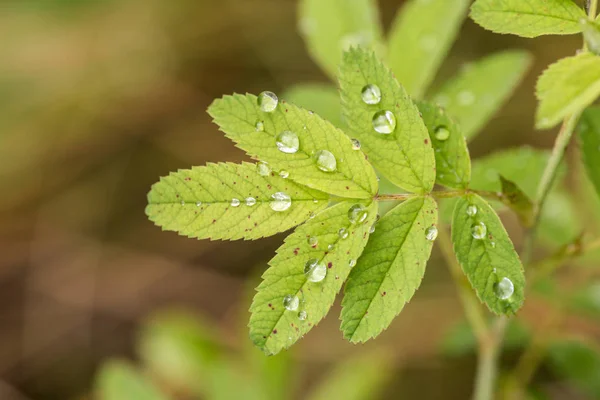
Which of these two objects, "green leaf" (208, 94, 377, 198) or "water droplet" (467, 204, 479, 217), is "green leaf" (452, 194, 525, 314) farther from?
"green leaf" (208, 94, 377, 198)

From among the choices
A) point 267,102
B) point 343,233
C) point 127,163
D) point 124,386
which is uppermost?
point 267,102

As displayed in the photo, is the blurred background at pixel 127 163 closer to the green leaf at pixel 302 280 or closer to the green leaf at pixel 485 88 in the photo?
the green leaf at pixel 485 88

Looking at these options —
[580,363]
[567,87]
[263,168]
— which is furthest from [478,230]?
[580,363]

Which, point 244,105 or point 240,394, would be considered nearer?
point 244,105

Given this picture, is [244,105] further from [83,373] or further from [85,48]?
[85,48]

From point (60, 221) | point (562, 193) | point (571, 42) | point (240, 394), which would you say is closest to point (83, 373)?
point (60, 221)

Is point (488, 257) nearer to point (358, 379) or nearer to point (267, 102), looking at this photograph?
point (267, 102)

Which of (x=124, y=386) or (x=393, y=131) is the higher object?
(x=393, y=131)

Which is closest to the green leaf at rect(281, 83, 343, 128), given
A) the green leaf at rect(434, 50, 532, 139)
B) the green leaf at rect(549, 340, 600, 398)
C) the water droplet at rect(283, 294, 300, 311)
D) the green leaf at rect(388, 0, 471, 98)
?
the green leaf at rect(388, 0, 471, 98)
